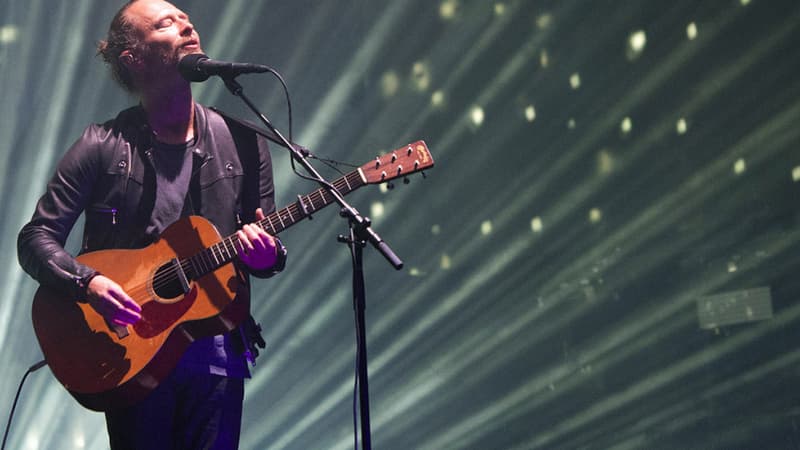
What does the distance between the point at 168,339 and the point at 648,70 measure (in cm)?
314

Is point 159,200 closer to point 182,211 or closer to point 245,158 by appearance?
point 182,211

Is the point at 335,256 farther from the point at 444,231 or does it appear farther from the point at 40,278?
the point at 40,278

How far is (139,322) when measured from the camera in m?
2.26

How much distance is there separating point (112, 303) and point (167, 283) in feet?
0.56

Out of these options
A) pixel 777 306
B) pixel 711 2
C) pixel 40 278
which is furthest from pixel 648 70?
pixel 40 278

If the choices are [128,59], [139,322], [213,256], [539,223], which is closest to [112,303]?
[139,322]

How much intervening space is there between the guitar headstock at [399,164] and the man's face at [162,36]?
24.8 inches

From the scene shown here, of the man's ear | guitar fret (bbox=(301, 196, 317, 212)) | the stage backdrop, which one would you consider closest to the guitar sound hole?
guitar fret (bbox=(301, 196, 317, 212))

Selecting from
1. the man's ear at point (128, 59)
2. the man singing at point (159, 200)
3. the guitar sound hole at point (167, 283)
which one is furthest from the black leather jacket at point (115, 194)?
the man's ear at point (128, 59)

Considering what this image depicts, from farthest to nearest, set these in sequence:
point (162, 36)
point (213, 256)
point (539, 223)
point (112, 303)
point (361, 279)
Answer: point (539, 223)
point (162, 36)
point (213, 256)
point (112, 303)
point (361, 279)

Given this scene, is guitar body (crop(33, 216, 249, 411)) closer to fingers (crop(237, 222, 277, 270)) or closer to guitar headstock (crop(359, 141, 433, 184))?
fingers (crop(237, 222, 277, 270))

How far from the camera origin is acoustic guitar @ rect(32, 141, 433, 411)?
2193 millimetres

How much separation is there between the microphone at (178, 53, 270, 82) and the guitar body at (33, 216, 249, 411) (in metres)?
0.39

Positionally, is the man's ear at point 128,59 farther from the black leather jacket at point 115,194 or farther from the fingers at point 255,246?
the fingers at point 255,246
